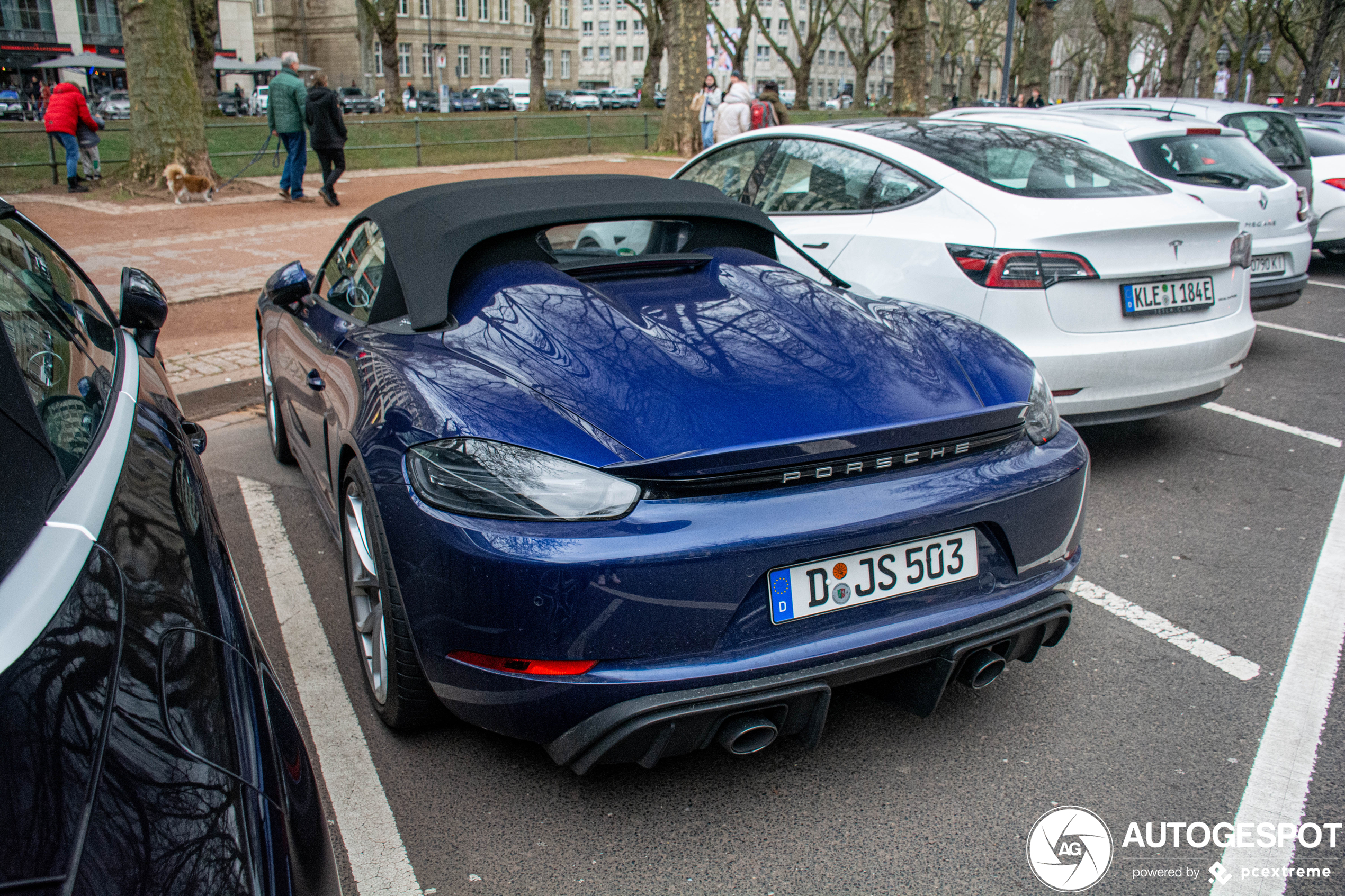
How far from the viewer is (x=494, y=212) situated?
319cm

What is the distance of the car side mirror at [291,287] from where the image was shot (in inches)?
144

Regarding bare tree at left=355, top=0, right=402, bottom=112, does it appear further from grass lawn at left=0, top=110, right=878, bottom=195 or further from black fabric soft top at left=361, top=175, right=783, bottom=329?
black fabric soft top at left=361, top=175, right=783, bottom=329

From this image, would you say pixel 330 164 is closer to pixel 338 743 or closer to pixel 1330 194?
pixel 1330 194

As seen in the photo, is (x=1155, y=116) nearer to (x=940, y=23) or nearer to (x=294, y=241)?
(x=294, y=241)

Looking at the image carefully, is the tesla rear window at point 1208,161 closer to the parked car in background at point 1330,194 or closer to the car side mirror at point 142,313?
the parked car in background at point 1330,194

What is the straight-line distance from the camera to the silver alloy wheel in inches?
103

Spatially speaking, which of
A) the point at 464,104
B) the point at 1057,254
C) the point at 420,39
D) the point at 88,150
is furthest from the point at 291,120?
the point at 420,39

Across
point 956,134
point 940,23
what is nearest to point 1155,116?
point 956,134

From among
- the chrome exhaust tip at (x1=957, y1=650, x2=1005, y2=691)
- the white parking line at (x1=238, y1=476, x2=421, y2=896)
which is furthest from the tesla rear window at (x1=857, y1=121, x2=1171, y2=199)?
the white parking line at (x1=238, y1=476, x2=421, y2=896)

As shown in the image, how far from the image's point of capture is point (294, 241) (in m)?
11.1

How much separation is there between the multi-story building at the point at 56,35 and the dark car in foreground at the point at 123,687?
69.3 meters

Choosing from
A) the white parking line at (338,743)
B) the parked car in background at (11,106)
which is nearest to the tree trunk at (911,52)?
the white parking line at (338,743)

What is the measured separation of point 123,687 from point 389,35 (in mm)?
44734

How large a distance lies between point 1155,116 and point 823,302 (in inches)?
212
